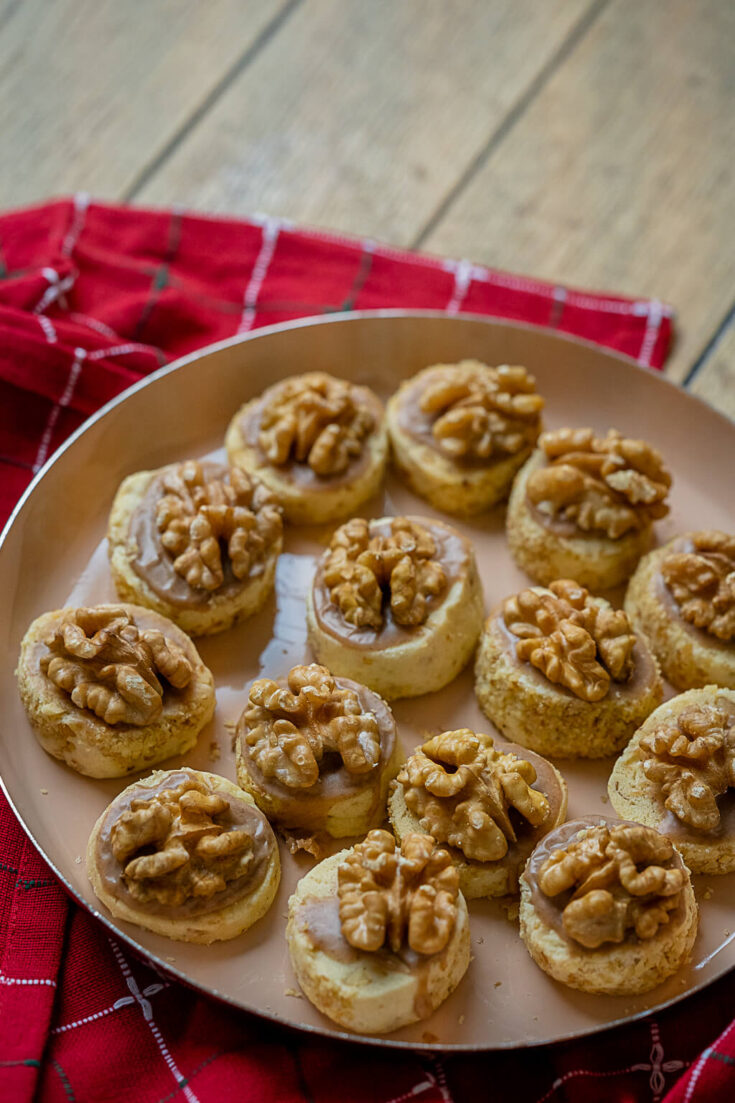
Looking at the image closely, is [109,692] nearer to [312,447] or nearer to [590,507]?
[312,447]

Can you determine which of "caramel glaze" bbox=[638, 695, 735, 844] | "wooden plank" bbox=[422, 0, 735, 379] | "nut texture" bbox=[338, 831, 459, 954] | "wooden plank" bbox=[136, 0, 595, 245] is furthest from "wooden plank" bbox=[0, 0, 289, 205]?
"caramel glaze" bbox=[638, 695, 735, 844]

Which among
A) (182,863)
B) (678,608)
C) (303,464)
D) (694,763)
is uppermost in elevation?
(678,608)

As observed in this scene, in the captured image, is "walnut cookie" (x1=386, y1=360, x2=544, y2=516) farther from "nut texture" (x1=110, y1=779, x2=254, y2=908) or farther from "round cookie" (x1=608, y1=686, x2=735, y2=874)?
"nut texture" (x1=110, y1=779, x2=254, y2=908)

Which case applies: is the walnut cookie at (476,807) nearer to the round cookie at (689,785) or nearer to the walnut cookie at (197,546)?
the round cookie at (689,785)

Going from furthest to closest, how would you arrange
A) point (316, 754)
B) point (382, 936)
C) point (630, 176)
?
point (630, 176) < point (316, 754) < point (382, 936)

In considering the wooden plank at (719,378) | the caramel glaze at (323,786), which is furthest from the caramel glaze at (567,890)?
the wooden plank at (719,378)

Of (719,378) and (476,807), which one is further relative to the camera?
(719,378)

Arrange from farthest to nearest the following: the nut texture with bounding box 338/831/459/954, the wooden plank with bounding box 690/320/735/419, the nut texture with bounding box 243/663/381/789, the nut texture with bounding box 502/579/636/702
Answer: the wooden plank with bounding box 690/320/735/419
the nut texture with bounding box 502/579/636/702
the nut texture with bounding box 243/663/381/789
the nut texture with bounding box 338/831/459/954

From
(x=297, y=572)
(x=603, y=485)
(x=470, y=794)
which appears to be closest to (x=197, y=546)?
(x=297, y=572)
